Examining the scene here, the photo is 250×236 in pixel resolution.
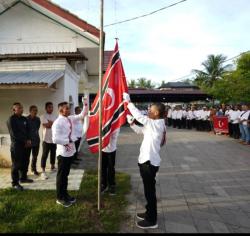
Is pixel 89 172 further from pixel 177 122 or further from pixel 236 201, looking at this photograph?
pixel 177 122

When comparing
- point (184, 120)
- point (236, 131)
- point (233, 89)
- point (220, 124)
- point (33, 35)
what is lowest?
point (236, 131)

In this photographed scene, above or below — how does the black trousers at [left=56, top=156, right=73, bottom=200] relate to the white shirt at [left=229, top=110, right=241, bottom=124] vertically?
below

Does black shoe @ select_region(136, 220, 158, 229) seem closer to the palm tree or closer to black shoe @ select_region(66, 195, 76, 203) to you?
black shoe @ select_region(66, 195, 76, 203)

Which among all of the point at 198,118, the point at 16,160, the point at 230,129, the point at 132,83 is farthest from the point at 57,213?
the point at 132,83

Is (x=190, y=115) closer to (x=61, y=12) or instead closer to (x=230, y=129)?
(x=230, y=129)

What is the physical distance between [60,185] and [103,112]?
150 centimetres

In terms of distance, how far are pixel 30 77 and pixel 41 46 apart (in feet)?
11.0

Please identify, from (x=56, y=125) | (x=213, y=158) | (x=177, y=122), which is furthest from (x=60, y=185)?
(x=177, y=122)

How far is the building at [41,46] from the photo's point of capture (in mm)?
8867

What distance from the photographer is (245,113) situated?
42.7 feet

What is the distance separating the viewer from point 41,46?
11.2m

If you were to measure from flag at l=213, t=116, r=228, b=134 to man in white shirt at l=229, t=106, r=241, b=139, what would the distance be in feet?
→ 3.57

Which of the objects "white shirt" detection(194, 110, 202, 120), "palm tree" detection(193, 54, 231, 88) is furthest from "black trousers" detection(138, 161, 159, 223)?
"palm tree" detection(193, 54, 231, 88)

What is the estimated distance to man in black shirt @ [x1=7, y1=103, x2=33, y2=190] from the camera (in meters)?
6.37
